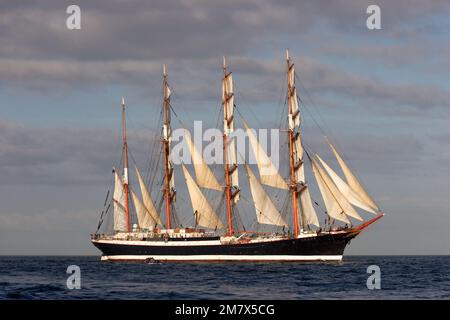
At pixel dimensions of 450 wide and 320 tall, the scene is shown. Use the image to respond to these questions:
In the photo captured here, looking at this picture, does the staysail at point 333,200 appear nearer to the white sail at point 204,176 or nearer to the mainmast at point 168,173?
the white sail at point 204,176

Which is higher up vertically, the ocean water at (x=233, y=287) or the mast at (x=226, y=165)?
the mast at (x=226, y=165)

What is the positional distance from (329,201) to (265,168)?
37.1 feet

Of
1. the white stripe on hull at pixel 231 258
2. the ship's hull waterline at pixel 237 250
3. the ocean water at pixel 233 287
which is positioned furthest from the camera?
the white stripe on hull at pixel 231 258

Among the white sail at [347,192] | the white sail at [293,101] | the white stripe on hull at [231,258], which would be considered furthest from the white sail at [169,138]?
the white sail at [347,192]

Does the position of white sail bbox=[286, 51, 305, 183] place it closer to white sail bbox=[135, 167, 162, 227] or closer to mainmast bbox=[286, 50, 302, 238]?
mainmast bbox=[286, 50, 302, 238]

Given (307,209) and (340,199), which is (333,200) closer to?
(340,199)

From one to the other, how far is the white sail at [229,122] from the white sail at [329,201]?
13.7 metres

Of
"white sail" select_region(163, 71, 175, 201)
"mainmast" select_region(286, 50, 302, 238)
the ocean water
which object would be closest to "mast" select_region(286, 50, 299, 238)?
"mainmast" select_region(286, 50, 302, 238)

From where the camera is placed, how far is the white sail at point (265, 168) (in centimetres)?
11231

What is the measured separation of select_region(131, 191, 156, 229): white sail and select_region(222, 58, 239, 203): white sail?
1517 centimetres

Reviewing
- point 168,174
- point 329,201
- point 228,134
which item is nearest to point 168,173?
point 168,174

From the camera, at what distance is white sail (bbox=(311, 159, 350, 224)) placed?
105438 millimetres

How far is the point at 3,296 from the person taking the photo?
56969mm

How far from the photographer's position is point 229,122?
116750mm
